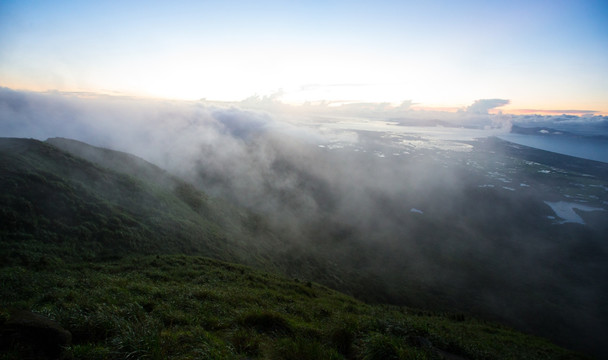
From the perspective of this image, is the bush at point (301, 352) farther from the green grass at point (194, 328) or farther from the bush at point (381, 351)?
the bush at point (381, 351)

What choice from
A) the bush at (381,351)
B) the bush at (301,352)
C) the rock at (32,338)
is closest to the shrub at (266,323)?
the bush at (301,352)

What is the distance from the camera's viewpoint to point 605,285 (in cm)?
8331

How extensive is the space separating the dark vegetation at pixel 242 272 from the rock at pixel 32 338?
1.60 feet

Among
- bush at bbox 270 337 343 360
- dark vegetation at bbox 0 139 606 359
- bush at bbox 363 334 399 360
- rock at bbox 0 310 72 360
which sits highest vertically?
rock at bbox 0 310 72 360

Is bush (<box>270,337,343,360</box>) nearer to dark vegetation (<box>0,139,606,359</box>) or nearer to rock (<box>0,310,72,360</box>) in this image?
dark vegetation (<box>0,139,606,359</box>)

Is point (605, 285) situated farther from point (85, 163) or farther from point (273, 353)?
point (85, 163)

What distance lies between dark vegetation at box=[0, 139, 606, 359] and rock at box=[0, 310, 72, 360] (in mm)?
489

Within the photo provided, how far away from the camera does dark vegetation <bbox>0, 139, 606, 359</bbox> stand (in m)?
7.49

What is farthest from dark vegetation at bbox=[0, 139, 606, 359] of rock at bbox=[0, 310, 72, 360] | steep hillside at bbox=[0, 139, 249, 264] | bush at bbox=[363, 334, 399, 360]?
rock at bbox=[0, 310, 72, 360]

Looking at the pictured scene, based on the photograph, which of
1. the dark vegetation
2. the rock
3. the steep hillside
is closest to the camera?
the rock

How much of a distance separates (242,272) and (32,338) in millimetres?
22257

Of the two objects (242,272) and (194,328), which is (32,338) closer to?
(194,328)

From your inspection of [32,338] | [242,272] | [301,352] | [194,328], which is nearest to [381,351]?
[301,352]

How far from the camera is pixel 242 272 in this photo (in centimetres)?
2606
